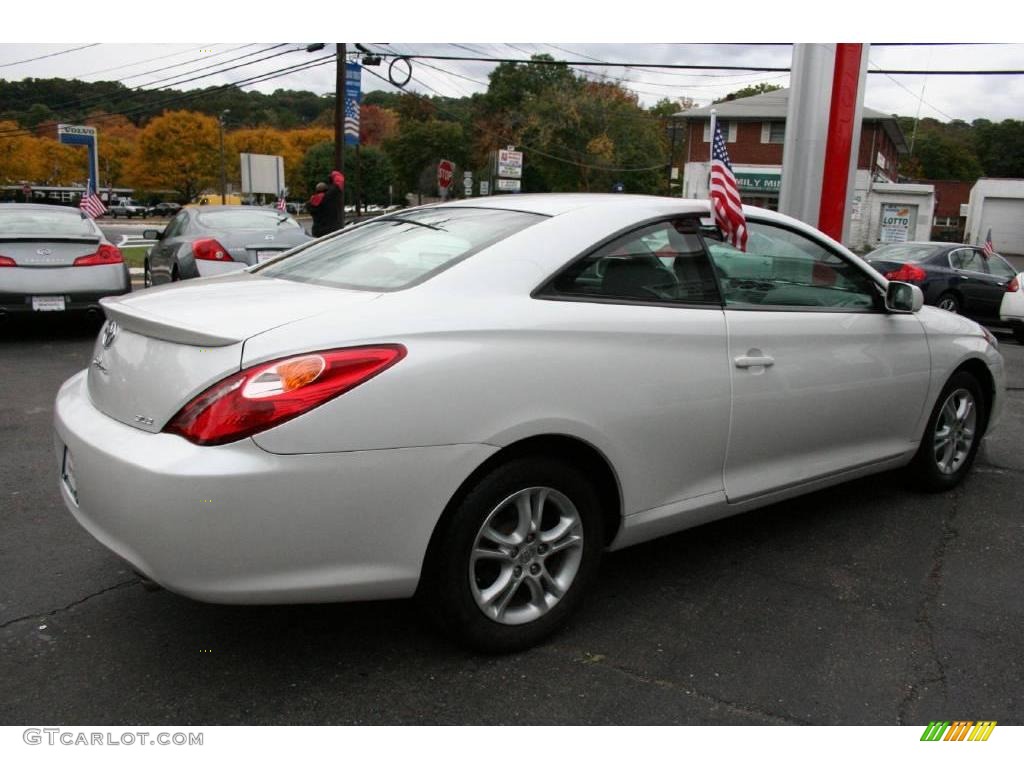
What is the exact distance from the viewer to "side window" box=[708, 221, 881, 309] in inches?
136

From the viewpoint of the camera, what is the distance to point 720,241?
3479 mm

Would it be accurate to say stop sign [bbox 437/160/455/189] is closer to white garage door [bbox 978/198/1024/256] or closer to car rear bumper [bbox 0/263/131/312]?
car rear bumper [bbox 0/263/131/312]

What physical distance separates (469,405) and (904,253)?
13200mm

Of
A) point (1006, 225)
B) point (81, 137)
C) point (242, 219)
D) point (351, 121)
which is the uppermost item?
point (81, 137)

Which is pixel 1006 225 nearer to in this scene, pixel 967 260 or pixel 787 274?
pixel 967 260

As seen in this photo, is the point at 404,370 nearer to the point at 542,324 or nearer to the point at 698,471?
the point at 542,324

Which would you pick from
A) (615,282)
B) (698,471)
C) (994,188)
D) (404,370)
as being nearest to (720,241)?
(615,282)

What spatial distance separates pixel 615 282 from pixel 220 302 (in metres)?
1.34

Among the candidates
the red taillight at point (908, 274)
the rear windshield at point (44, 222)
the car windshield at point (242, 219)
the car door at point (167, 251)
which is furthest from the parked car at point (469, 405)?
the red taillight at point (908, 274)

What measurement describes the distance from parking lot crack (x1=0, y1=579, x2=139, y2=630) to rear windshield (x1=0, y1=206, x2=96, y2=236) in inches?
242

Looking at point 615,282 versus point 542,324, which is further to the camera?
point 615,282

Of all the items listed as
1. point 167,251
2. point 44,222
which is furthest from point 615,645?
point 167,251

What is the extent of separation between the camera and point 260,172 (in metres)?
30.2

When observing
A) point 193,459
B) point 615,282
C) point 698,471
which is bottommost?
point 698,471
